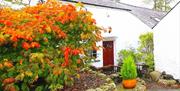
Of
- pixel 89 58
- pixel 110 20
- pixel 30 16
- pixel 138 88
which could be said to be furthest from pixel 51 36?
pixel 110 20

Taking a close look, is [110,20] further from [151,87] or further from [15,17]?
[15,17]

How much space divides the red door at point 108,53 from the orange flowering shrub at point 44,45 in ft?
43.5

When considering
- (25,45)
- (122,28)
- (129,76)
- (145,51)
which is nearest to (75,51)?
(25,45)

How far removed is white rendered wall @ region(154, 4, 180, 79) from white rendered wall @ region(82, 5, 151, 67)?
4070 millimetres

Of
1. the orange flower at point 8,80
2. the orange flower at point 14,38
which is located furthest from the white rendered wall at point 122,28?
the orange flower at point 14,38

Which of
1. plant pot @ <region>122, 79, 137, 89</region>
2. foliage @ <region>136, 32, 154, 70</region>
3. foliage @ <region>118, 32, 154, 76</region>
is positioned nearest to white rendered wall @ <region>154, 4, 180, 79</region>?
foliage @ <region>118, 32, 154, 76</region>

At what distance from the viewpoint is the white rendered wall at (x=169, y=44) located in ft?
64.4

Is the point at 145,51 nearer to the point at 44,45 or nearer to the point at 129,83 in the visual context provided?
the point at 129,83

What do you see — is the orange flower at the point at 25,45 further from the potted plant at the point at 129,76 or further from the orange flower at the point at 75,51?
the potted plant at the point at 129,76

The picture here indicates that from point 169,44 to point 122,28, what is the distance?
603 centimetres

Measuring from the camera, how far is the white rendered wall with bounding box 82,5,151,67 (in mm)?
23689

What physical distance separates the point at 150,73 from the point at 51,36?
1166 centimetres

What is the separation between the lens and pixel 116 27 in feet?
81.5

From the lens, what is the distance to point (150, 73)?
20.6m
